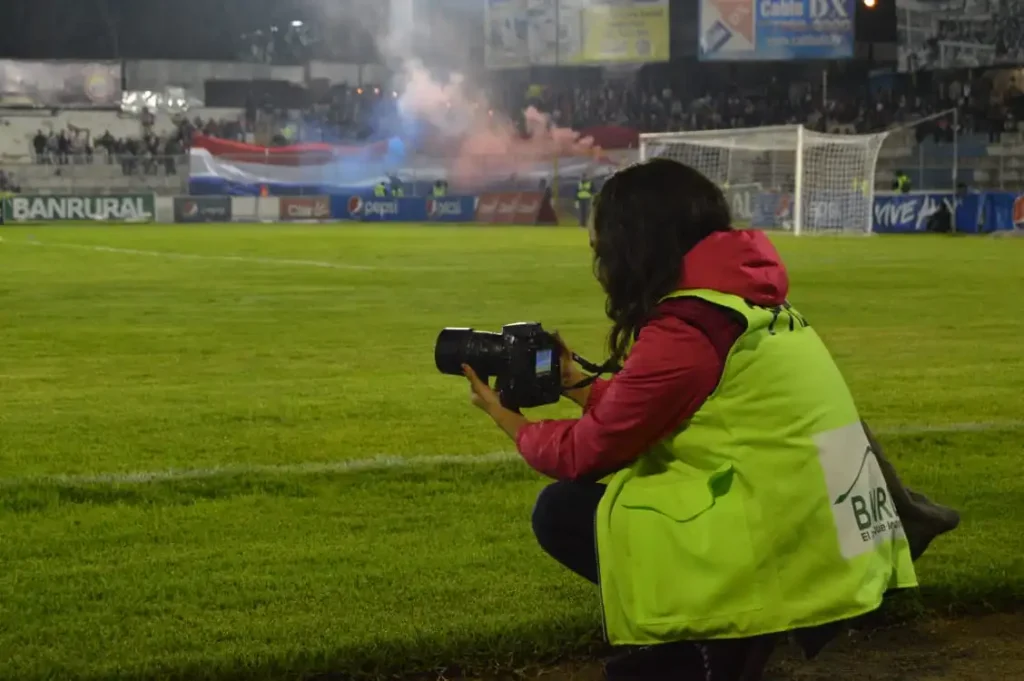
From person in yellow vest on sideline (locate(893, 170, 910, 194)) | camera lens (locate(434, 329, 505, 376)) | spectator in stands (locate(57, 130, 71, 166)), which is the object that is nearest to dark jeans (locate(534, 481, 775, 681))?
camera lens (locate(434, 329, 505, 376))

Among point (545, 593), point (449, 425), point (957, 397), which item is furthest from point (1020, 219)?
point (545, 593)

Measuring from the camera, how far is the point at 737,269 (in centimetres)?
270

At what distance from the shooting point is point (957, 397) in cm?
810

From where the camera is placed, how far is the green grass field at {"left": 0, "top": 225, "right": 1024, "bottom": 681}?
392 centimetres

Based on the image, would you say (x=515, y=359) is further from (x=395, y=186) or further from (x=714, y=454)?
(x=395, y=186)

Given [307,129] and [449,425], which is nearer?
[449,425]

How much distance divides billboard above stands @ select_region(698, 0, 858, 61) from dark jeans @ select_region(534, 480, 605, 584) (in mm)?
41313

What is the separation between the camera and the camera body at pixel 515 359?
9.85ft

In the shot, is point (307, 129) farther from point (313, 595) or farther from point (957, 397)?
point (313, 595)

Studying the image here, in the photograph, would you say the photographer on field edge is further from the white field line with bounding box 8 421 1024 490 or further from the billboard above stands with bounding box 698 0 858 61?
the billboard above stands with bounding box 698 0 858 61

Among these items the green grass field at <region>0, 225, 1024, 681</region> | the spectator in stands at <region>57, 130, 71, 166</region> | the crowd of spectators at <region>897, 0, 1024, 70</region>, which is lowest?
the green grass field at <region>0, 225, 1024, 681</region>

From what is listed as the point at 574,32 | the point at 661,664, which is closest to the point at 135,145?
the point at 574,32

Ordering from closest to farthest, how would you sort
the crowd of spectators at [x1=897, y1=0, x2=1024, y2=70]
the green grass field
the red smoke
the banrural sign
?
the green grass field → the crowd of spectators at [x1=897, y1=0, x2=1024, y2=70] → the banrural sign → the red smoke

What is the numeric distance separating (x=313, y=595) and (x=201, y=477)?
1.75 metres
